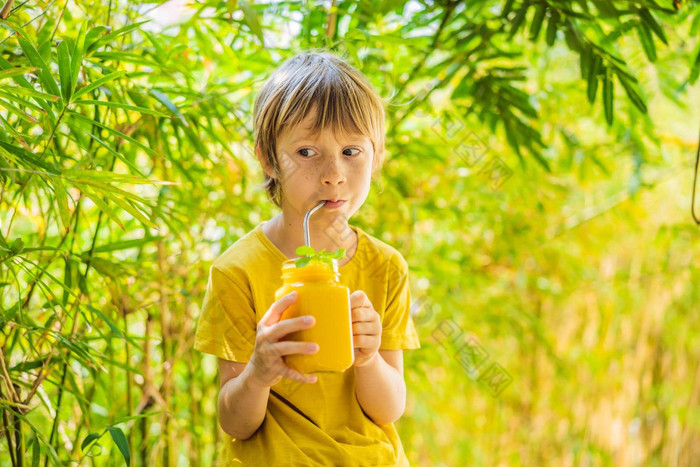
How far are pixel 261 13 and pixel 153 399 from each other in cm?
67

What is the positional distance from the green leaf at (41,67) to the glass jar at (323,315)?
0.34 m

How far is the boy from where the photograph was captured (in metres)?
0.78

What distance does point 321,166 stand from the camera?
781mm

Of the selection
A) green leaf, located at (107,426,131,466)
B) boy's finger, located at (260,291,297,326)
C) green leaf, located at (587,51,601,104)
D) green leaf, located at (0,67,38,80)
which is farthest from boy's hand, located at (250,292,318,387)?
green leaf, located at (587,51,601,104)

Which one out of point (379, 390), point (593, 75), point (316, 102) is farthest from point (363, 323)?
point (593, 75)

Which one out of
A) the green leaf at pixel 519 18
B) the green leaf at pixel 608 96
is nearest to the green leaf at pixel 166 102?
the green leaf at pixel 519 18

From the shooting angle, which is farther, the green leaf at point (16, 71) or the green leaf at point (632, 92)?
the green leaf at point (632, 92)

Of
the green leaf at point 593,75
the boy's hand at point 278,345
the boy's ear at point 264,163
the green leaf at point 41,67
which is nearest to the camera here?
the boy's hand at point 278,345

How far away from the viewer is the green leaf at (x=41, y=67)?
2.37 feet

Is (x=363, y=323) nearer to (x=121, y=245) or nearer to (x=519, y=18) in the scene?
(x=121, y=245)

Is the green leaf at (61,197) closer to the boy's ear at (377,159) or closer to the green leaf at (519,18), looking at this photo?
the boy's ear at (377,159)

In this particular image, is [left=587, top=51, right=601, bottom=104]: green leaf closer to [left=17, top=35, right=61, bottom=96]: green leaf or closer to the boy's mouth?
the boy's mouth

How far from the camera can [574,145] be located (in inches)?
60.0

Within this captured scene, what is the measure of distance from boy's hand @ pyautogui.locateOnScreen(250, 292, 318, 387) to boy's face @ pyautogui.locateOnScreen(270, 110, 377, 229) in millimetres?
192
